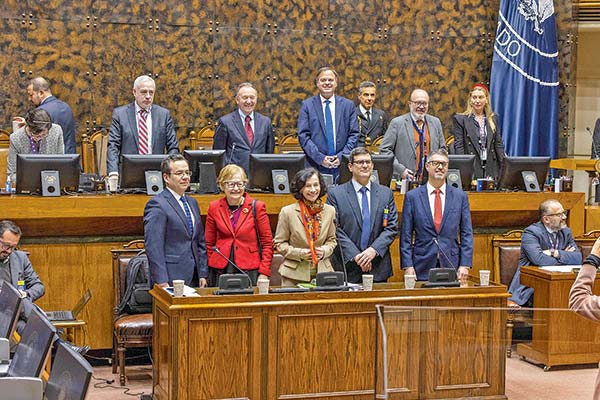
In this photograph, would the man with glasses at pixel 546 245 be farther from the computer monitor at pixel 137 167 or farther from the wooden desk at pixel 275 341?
the computer monitor at pixel 137 167

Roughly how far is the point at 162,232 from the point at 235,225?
1.49ft

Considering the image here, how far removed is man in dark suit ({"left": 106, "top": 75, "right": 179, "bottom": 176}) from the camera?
740cm

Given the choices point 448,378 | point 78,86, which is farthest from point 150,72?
point 448,378

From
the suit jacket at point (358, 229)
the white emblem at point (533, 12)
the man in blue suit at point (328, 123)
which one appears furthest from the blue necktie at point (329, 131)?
the white emblem at point (533, 12)

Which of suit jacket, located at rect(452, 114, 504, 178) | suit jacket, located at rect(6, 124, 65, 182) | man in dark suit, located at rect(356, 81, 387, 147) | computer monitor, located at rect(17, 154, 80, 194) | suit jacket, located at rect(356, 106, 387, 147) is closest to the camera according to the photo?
computer monitor, located at rect(17, 154, 80, 194)

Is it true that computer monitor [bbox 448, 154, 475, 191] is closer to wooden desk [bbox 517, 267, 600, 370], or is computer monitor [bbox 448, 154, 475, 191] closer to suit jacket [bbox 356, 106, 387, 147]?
suit jacket [bbox 356, 106, 387, 147]

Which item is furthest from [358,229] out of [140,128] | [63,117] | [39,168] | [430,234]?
[63,117]

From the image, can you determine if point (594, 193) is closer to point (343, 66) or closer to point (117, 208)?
point (343, 66)

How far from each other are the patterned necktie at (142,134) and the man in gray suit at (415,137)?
1783 millimetres

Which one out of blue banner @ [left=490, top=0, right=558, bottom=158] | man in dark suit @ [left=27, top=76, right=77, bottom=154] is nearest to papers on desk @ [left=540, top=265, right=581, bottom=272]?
blue banner @ [left=490, top=0, right=558, bottom=158]

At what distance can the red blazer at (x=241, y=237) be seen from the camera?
618 centimetres

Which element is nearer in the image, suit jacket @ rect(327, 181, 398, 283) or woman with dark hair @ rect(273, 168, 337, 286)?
woman with dark hair @ rect(273, 168, 337, 286)

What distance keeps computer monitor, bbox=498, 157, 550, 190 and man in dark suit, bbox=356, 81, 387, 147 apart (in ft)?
4.33

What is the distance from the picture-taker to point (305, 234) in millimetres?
6039
